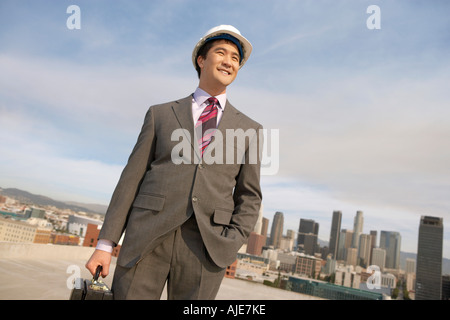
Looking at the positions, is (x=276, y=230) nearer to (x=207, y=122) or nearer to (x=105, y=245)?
(x=207, y=122)

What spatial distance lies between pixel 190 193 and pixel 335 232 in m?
136

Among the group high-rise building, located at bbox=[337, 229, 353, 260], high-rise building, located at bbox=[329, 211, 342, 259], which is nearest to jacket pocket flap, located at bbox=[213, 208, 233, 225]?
high-rise building, located at bbox=[329, 211, 342, 259]

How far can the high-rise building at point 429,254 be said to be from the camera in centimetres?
9275

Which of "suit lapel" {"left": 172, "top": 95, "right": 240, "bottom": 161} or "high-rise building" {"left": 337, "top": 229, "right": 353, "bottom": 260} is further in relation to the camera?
"high-rise building" {"left": 337, "top": 229, "right": 353, "bottom": 260}

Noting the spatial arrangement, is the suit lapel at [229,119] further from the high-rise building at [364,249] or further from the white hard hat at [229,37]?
the high-rise building at [364,249]

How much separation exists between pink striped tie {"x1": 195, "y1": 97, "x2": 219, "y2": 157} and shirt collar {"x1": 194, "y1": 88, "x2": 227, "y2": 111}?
0.02 metres

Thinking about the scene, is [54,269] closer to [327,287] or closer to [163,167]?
[163,167]

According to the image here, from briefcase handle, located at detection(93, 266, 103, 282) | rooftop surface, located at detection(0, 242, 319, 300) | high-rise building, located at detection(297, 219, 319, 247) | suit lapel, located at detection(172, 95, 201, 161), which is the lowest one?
rooftop surface, located at detection(0, 242, 319, 300)

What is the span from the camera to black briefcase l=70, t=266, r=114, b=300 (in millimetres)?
955

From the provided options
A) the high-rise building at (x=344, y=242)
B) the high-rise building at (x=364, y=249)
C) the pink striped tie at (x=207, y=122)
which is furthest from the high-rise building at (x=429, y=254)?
the pink striped tie at (x=207, y=122)

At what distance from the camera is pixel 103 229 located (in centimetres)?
120

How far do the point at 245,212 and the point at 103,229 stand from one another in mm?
569

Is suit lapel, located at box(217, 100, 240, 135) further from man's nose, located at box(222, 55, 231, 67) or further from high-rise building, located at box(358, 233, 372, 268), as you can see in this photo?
high-rise building, located at box(358, 233, 372, 268)
